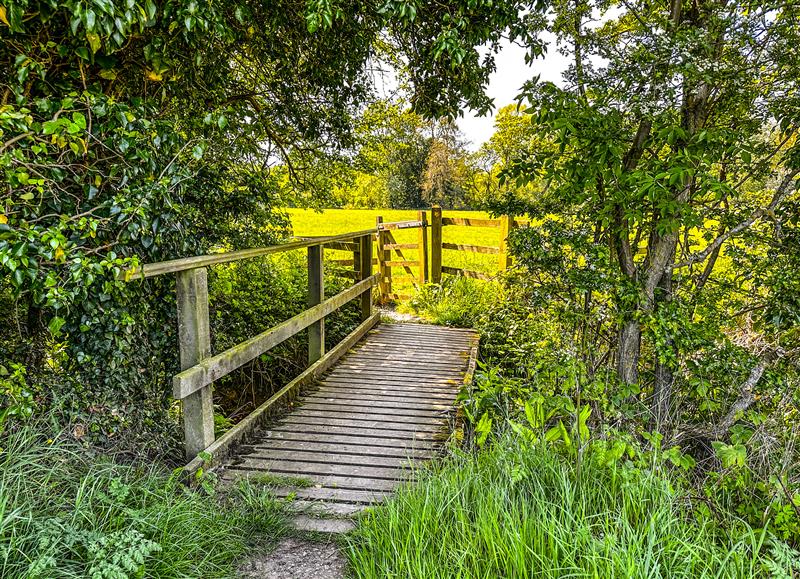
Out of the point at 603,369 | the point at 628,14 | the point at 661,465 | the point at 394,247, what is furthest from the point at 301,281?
the point at 661,465

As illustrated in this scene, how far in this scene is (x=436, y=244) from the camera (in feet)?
28.8

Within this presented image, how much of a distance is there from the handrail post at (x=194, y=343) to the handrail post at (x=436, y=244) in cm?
630

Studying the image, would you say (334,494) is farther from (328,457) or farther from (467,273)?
(467,273)

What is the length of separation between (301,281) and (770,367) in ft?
16.3

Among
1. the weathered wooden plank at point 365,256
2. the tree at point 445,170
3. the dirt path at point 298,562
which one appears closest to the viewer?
the dirt path at point 298,562

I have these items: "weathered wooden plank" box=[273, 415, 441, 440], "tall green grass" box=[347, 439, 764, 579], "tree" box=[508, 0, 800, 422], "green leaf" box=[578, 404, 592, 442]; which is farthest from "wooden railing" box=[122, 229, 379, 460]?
"tree" box=[508, 0, 800, 422]

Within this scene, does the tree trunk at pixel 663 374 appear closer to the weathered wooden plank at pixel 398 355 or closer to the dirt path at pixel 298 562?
the weathered wooden plank at pixel 398 355

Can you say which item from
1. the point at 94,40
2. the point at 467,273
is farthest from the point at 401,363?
the point at 94,40

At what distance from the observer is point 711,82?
2723 mm

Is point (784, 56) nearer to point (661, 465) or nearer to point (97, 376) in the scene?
point (661, 465)

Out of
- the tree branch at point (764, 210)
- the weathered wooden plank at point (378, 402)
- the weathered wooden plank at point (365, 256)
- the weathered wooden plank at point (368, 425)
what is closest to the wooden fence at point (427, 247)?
the weathered wooden plank at point (365, 256)

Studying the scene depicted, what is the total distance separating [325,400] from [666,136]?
315 cm

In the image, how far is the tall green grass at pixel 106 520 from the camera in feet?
5.51

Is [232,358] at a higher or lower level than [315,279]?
lower
